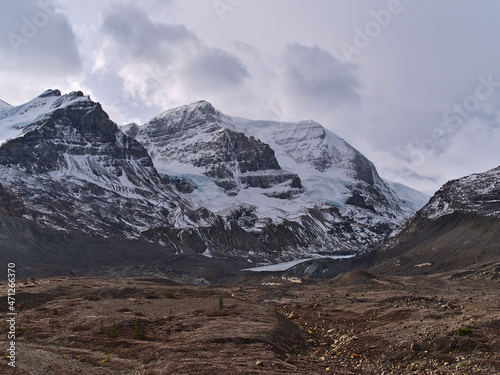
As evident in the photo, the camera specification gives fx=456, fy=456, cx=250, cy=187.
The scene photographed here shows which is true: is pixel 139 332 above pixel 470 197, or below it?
below

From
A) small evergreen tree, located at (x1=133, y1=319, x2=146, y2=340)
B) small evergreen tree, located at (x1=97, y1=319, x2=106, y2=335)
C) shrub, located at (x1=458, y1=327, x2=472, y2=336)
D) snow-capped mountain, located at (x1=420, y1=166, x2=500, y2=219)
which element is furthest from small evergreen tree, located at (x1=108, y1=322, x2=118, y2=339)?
snow-capped mountain, located at (x1=420, y1=166, x2=500, y2=219)

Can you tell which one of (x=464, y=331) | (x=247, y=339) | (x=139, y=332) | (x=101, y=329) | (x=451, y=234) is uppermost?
(x=451, y=234)

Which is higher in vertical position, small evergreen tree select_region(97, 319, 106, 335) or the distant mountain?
the distant mountain

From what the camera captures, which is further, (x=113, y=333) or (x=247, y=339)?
(x=113, y=333)

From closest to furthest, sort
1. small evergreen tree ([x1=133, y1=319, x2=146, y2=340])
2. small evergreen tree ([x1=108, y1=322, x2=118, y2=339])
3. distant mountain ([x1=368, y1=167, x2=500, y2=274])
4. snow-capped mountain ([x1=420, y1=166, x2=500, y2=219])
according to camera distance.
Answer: small evergreen tree ([x1=108, y1=322, x2=118, y2=339])
small evergreen tree ([x1=133, y1=319, x2=146, y2=340])
distant mountain ([x1=368, y1=167, x2=500, y2=274])
snow-capped mountain ([x1=420, y1=166, x2=500, y2=219])

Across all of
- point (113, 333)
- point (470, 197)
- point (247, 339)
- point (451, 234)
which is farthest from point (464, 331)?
point (470, 197)

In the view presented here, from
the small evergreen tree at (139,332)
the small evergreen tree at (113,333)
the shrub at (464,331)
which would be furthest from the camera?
the small evergreen tree at (139,332)

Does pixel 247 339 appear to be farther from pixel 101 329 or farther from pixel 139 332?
pixel 101 329

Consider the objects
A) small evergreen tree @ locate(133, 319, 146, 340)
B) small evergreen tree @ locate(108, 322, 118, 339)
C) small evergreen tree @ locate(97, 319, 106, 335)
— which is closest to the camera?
small evergreen tree @ locate(108, 322, 118, 339)

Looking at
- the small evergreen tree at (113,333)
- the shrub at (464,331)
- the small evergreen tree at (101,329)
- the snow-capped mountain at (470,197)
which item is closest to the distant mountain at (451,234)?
the snow-capped mountain at (470,197)

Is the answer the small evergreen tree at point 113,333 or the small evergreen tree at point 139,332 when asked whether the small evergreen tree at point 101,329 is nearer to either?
the small evergreen tree at point 113,333

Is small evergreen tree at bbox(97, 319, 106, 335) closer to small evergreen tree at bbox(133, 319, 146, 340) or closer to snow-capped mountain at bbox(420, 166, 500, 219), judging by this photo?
small evergreen tree at bbox(133, 319, 146, 340)

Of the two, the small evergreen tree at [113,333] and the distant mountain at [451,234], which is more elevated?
the distant mountain at [451,234]

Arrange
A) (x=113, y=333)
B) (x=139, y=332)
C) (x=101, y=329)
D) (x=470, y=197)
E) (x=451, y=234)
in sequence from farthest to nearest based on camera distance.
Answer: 1. (x=470, y=197)
2. (x=451, y=234)
3. (x=101, y=329)
4. (x=139, y=332)
5. (x=113, y=333)
